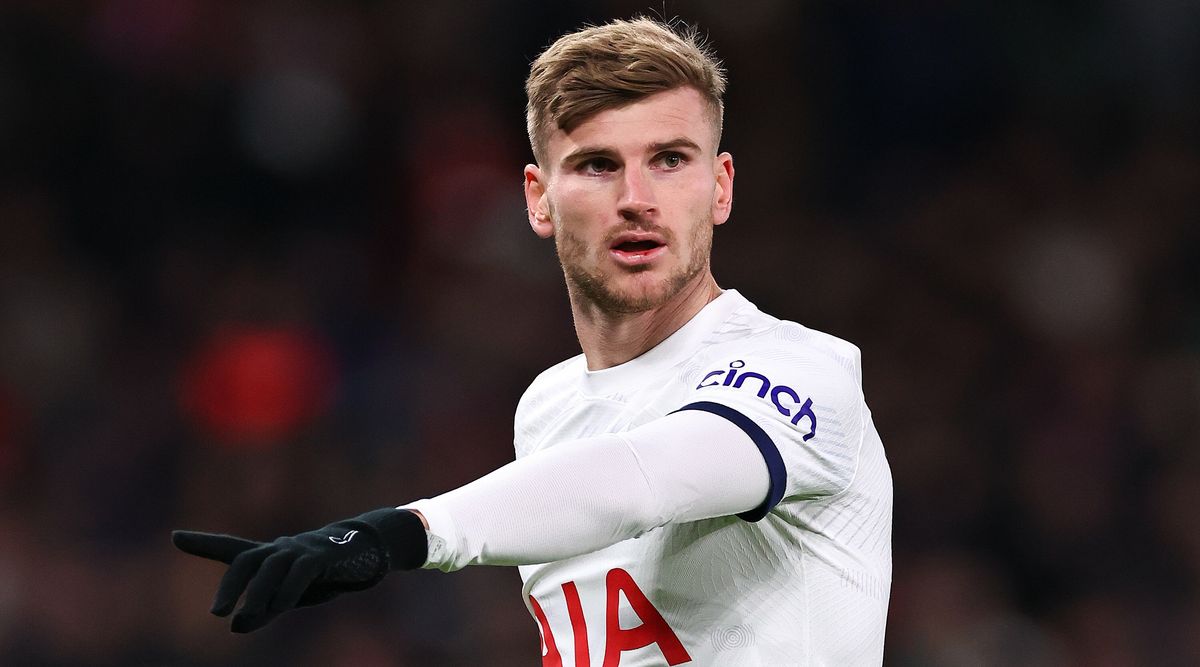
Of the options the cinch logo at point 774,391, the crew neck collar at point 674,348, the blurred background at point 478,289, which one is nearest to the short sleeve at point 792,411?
the cinch logo at point 774,391

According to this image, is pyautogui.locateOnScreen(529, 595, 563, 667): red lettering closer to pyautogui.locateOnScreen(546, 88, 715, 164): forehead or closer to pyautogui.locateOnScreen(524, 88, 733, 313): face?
pyautogui.locateOnScreen(524, 88, 733, 313): face

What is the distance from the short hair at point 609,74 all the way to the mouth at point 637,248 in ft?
0.84

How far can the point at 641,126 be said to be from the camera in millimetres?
2869

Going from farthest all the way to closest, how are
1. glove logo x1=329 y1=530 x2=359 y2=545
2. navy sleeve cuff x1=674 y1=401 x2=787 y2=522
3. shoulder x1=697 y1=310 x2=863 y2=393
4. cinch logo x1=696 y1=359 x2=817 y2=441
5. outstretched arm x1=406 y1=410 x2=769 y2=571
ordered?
shoulder x1=697 y1=310 x2=863 y2=393, cinch logo x1=696 y1=359 x2=817 y2=441, navy sleeve cuff x1=674 y1=401 x2=787 y2=522, outstretched arm x1=406 y1=410 x2=769 y2=571, glove logo x1=329 y1=530 x2=359 y2=545

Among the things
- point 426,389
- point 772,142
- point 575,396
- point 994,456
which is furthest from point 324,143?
point 575,396

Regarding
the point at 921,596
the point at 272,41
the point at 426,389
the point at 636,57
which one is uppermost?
the point at 272,41

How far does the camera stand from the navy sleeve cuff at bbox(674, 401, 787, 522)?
2.35m

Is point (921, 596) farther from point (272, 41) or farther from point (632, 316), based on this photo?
point (272, 41)

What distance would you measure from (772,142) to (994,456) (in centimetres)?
247

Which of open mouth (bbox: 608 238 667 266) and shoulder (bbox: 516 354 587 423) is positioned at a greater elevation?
open mouth (bbox: 608 238 667 266)

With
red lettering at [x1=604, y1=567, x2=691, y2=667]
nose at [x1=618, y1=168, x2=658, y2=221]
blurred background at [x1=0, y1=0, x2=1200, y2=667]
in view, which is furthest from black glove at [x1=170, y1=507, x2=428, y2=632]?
blurred background at [x1=0, y1=0, x2=1200, y2=667]

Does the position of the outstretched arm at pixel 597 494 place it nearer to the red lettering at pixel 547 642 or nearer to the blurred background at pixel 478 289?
the red lettering at pixel 547 642

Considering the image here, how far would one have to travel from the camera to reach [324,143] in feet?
27.6

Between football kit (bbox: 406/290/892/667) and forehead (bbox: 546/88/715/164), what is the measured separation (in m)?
0.39
